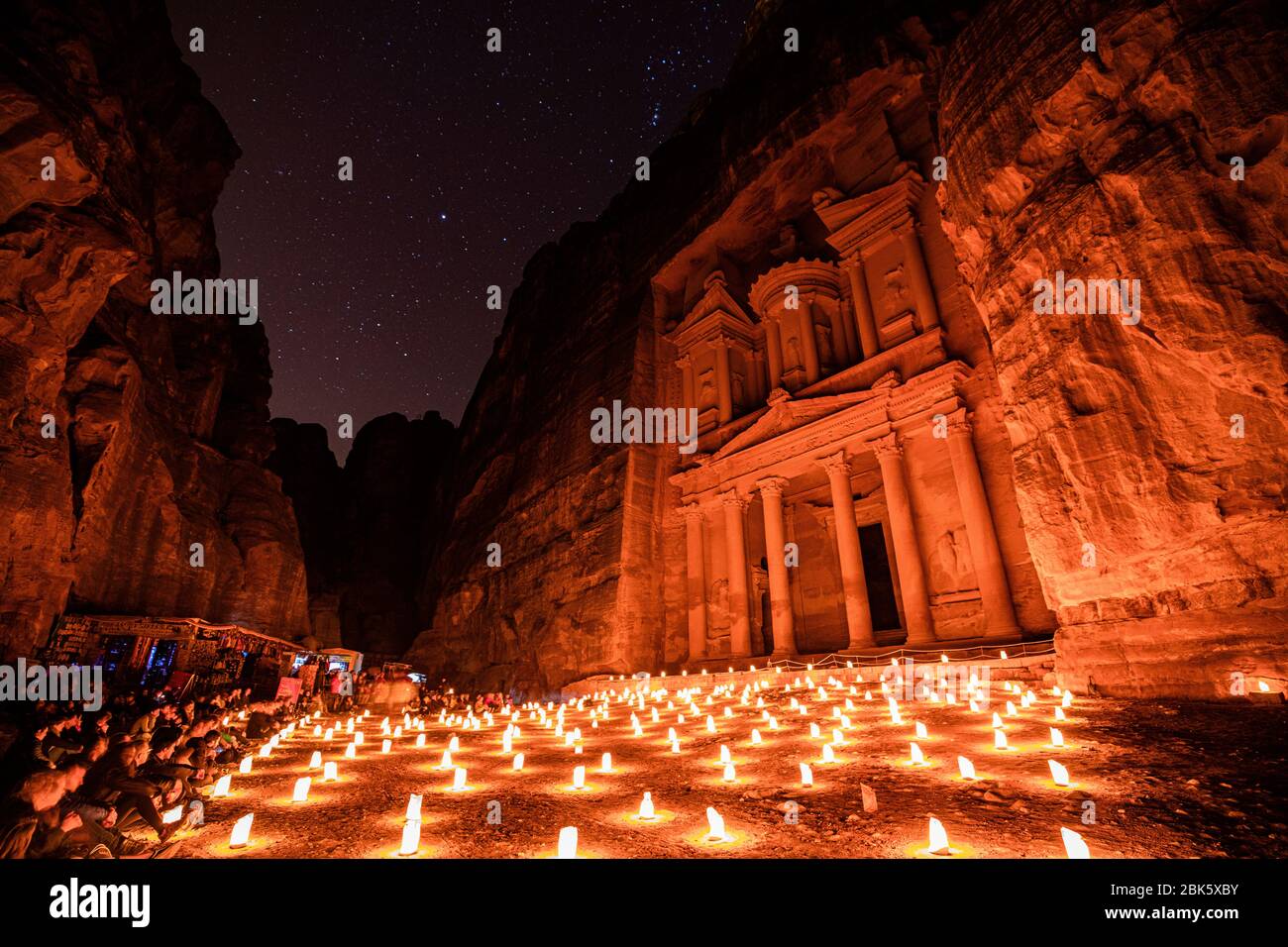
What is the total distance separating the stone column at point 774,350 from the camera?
86.8 feet

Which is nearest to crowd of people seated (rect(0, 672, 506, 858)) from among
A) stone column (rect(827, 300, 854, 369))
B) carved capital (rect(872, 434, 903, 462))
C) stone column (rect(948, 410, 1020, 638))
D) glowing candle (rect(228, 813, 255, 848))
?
glowing candle (rect(228, 813, 255, 848))

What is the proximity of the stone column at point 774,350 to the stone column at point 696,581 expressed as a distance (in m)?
7.26

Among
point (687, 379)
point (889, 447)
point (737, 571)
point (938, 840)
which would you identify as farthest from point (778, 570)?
point (938, 840)

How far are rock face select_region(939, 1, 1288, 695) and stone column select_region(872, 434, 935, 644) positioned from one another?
900 centimetres

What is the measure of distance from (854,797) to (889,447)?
1673 cm

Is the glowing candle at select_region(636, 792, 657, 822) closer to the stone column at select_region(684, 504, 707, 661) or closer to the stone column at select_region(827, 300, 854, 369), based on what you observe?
the stone column at select_region(684, 504, 707, 661)

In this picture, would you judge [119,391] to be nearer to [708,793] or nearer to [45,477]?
[45,477]

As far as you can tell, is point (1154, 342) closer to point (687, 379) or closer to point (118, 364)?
point (687, 379)

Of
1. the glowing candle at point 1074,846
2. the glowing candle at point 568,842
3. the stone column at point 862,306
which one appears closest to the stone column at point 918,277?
the stone column at point 862,306

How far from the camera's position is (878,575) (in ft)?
88.2

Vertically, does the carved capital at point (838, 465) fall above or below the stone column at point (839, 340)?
below

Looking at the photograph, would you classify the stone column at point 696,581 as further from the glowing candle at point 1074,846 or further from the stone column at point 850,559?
the glowing candle at point 1074,846
